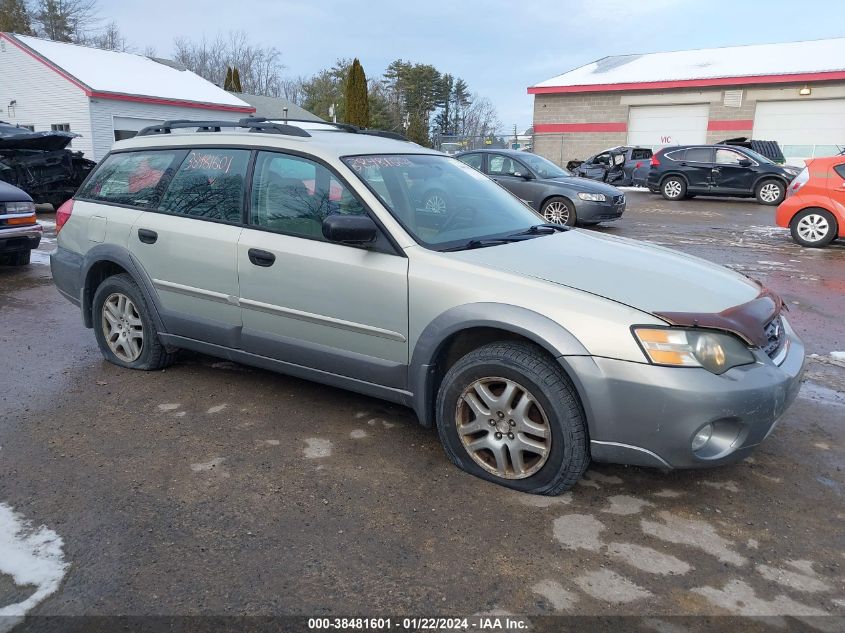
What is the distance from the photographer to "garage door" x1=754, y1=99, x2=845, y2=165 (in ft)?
85.3

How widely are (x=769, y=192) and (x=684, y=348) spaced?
17281 mm

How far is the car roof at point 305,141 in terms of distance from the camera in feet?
12.7

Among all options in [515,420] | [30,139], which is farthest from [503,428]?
[30,139]

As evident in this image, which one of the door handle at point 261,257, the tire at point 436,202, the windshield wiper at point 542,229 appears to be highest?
the tire at point 436,202

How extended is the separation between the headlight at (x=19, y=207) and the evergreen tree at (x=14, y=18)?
3855 centimetres

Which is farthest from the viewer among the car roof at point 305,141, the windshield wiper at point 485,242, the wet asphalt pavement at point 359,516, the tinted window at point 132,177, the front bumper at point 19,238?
the front bumper at point 19,238

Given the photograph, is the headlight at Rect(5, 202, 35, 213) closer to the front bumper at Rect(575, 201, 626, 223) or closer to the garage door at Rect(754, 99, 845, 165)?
the front bumper at Rect(575, 201, 626, 223)

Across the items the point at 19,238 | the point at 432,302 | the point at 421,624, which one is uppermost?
the point at 432,302

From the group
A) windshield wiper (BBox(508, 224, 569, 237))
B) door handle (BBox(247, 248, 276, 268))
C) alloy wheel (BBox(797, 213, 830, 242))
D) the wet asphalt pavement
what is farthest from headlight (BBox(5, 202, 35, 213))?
alloy wheel (BBox(797, 213, 830, 242))

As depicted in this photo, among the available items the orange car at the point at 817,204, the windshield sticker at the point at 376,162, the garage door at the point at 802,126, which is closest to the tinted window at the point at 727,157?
the orange car at the point at 817,204

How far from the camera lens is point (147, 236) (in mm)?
4387

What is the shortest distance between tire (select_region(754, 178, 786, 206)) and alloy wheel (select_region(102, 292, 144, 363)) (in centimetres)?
1741

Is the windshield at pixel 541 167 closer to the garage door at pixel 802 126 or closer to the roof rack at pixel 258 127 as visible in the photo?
the roof rack at pixel 258 127

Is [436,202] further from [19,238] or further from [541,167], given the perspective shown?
[541,167]
